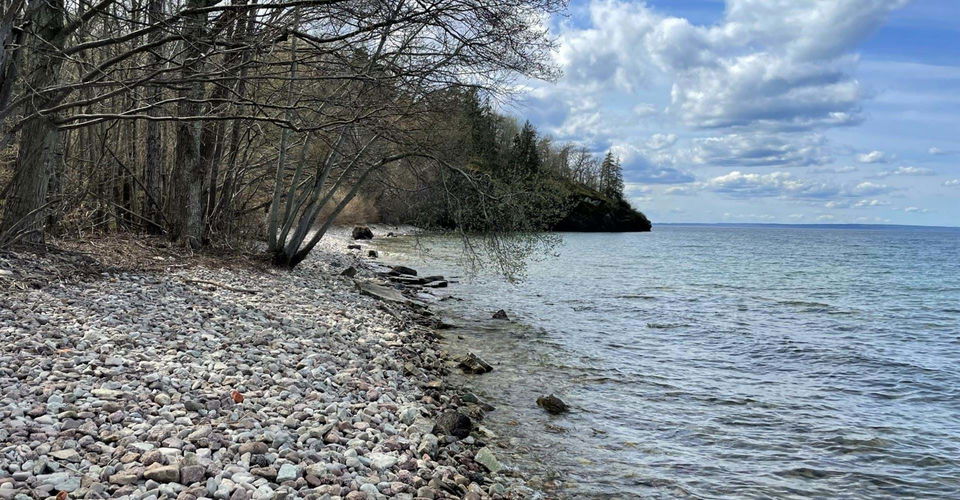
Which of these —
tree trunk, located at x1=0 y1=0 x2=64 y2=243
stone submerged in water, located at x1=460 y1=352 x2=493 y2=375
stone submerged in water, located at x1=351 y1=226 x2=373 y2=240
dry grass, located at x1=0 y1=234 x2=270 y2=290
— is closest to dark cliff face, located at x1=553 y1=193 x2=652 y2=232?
stone submerged in water, located at x1=351 y1=226 x2=373 y2=240

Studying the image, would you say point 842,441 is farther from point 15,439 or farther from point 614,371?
point 15,439

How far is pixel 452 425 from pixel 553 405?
2.27 meters

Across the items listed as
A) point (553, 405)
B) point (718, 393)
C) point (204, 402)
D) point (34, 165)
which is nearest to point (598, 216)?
point (718, 393)

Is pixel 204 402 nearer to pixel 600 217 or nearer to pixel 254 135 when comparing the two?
pixel 254 135

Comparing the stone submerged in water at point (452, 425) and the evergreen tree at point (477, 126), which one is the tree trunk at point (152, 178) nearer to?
the evergreen tree at point (477, 126)

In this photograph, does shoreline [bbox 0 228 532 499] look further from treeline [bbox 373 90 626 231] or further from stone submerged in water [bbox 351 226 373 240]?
stone submerged in water [bbox 351 226 373 240]

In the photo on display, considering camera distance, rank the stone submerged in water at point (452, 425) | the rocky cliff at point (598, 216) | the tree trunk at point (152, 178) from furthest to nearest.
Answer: the rocky cliff at point (598, 216) → the tree trunk at point (152, 178) → the stone submerged in water at point (452, 425)

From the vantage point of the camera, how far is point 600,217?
104 metres

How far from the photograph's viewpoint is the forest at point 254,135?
10391mm

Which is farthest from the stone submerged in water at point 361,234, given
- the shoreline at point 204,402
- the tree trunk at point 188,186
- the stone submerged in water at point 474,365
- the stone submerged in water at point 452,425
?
the stone submerged in water at point 452,425

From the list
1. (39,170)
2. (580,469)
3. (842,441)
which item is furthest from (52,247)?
(842,441)

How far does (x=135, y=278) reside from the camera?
1080 cm

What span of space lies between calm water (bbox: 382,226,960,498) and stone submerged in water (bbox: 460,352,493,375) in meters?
0.23

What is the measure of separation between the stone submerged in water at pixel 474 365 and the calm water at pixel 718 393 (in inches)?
9.2
